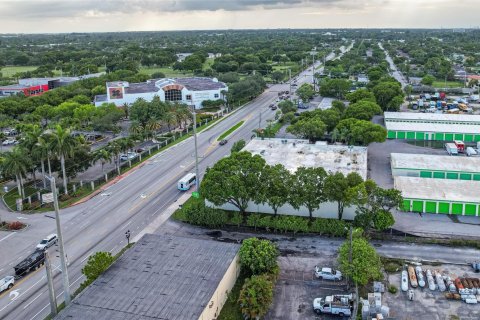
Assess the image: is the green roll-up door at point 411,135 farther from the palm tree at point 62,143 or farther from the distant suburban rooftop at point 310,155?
the palm tree at point 62,143

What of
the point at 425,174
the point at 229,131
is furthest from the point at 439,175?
the point at 229,131

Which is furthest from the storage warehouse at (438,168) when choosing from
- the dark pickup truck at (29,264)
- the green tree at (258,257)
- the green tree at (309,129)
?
the dark pickup truck at (29,264)

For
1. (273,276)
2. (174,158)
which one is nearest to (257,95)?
(174,158)

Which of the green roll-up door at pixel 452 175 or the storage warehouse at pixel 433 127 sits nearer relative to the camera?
the green roll-up door at pixel 452 175

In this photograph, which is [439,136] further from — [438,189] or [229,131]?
[229,131]

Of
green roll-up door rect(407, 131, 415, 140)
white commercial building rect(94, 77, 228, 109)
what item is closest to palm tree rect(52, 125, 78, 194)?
white commercial building rect(94, 77, 228, 109)
